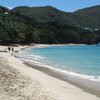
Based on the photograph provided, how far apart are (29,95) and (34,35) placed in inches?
4491

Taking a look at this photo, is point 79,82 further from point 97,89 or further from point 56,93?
point 56,93

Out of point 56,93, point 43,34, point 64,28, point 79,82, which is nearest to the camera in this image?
point 56,93

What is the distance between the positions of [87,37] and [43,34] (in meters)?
46.8

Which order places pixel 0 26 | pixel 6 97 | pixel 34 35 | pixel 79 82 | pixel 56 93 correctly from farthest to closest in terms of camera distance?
1. pixel 34 35
2. pixel 0 26
3. pixel 79 82
4. pixel 56 93
5. pixel 6 97

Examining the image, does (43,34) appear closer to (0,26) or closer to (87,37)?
(87,37)

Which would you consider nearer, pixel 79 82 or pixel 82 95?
pixel 82 95

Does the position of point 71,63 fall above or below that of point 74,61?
above

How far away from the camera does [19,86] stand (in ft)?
47.6

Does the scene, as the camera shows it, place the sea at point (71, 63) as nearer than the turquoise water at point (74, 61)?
Yes

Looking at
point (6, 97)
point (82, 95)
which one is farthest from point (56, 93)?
point (6, 97)

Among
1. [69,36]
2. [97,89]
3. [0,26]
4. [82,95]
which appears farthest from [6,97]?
[69,36]

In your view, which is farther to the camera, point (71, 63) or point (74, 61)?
point (74, 61)

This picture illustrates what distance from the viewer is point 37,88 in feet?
47.7

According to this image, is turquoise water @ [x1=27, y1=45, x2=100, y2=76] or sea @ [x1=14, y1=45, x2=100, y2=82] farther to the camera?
turquoise water @ [x1=27, y1=45, x2=100, y2=76]
